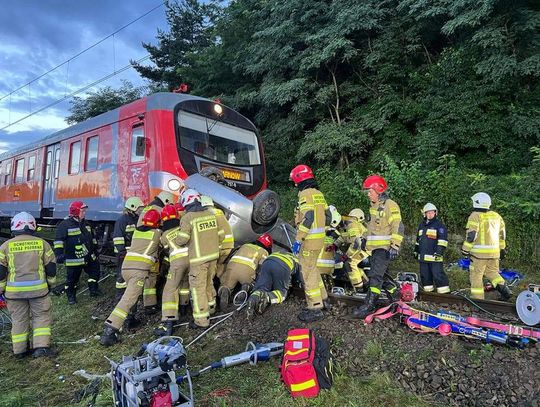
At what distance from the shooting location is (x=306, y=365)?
339cm

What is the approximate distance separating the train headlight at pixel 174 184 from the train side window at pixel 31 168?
6283 millimetres

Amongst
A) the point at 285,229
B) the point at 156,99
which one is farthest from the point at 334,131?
the point at 156,99

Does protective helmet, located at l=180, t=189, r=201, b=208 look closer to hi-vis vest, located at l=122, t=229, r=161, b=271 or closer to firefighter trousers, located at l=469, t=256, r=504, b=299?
hi-vis vest, located at l=122, t=229, r=161, b=271

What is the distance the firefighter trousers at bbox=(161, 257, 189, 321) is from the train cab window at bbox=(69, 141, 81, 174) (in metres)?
4.81

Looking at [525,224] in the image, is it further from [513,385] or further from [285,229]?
[513,385]

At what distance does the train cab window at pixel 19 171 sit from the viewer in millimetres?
11931

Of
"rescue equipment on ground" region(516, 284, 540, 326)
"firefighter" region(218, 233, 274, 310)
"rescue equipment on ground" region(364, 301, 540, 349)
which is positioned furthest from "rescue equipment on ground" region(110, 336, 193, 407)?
"rescue equipment on ground" region(516, 284, 540, 326)

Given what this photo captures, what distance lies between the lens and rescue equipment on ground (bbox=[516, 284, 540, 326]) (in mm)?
3748

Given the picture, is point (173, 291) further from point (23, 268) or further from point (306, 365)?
point (306, 365)

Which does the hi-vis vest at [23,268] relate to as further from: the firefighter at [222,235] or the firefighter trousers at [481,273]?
the firefighter trousers at [481,273]

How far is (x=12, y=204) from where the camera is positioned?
496 inches

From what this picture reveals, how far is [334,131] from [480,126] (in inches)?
148

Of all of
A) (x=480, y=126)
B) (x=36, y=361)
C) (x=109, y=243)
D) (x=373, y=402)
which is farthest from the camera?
(x=480, y=126)

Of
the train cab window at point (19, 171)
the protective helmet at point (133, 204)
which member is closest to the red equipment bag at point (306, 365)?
the protective helmet at point (133, 204)
